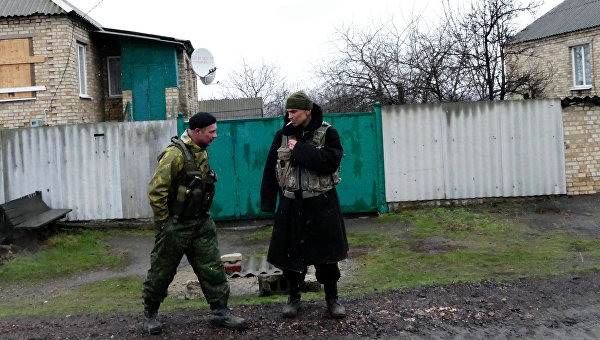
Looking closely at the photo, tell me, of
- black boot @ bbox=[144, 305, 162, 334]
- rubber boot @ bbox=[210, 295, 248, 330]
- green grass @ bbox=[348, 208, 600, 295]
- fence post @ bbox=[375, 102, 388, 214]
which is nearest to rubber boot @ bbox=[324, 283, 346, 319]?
rubber boot @ bbox=[210, 295, 248, 330]

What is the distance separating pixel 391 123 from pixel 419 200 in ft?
4.84

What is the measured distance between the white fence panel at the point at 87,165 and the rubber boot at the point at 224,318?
5.65m

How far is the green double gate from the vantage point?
9.42 m

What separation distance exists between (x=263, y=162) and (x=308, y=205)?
5.35m

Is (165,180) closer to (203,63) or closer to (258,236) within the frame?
(258,236)

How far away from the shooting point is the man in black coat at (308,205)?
411 cm

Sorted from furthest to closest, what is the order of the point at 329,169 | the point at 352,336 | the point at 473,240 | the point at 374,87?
1. the point at 374,87
2. the point at 473,240
3. the point at 329,169
4. the point at 352,336

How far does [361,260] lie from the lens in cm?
684

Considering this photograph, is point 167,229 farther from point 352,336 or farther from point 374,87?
point 374,87

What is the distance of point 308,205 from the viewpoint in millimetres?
4152

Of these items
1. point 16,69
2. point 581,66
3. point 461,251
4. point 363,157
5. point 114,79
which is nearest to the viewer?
point 461,251

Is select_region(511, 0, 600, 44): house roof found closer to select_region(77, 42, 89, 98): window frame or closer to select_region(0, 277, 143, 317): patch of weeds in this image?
select_region(77, 42, 89, 98): window frame

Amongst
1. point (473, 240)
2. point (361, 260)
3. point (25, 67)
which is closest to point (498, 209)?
→ point (473, 240)

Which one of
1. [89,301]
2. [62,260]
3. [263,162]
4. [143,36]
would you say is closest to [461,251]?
[263,162]
